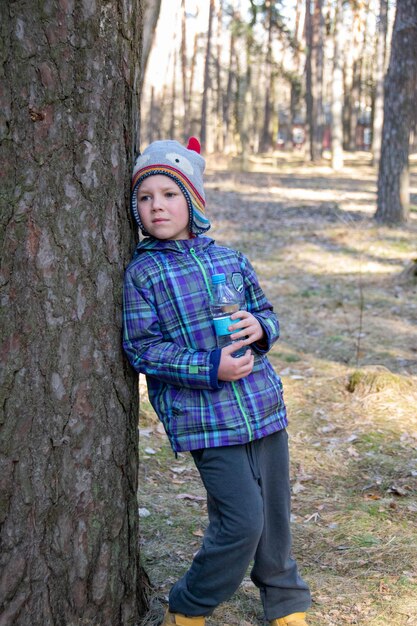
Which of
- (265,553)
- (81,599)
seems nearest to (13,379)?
(81,599)

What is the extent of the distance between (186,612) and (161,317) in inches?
44.2

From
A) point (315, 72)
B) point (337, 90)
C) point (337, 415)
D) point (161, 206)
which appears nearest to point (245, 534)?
point (161, 206)

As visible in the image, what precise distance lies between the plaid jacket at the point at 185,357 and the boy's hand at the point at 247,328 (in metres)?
0.10

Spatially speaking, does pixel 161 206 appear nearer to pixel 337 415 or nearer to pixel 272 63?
pixel 337 415

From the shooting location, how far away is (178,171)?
8.99 ft

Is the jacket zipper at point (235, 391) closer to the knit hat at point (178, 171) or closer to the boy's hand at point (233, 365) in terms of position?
the boy's hand at point (233, 365)

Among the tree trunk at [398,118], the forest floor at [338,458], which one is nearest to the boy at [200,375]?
the forest floor at [338,458]

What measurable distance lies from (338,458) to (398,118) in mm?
9896

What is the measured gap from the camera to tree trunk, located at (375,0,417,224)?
42.0 feet

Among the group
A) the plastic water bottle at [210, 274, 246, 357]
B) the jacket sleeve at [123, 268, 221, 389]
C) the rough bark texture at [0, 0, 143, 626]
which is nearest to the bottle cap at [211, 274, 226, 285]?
the plastic water bottle at [210, 274, 246, 357]

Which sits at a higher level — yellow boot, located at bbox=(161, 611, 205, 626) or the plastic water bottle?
the plastic water bottle

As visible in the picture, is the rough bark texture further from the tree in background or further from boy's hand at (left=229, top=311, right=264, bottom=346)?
the tree in background

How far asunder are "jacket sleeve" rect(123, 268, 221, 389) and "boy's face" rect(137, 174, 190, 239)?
0.66 ft

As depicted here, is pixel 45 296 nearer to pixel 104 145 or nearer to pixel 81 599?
pixel 104 145
